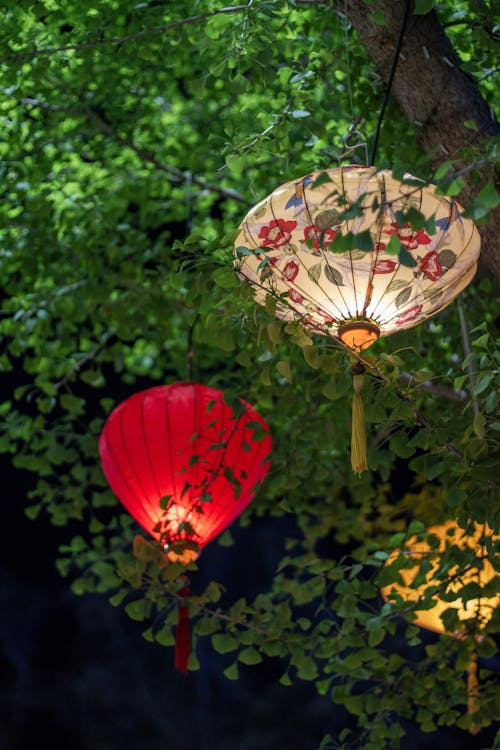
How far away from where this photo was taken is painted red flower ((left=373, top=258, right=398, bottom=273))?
2.10m

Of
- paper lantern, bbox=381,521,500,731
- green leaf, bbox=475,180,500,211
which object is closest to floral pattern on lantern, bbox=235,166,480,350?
green leaf, bbox=475,180,500,211

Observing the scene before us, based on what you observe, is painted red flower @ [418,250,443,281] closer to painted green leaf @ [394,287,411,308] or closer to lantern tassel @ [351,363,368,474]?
painted green leaf @ [394,287,411,308]

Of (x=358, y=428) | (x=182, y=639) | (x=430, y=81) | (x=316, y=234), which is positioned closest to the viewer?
(x=316, y=234)

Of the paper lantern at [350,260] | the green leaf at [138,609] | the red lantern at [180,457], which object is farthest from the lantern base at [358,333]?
the green leaf at [138,609]

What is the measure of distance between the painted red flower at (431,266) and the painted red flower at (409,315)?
88 millimetres

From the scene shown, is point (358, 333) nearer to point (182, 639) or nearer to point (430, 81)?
point (430, 81)

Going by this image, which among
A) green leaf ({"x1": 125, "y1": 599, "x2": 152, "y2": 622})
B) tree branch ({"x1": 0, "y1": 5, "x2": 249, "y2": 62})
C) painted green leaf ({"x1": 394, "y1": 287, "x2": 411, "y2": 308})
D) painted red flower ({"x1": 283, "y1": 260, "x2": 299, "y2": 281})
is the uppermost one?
tree branch ({"x1": 0, "y1": 5, "x2": 249, "y2": 62})

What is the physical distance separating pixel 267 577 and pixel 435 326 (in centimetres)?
268

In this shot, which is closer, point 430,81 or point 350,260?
point 350,260

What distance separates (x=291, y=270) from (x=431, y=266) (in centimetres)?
31

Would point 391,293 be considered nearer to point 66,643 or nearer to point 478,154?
point 478,154

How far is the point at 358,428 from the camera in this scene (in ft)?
7.21

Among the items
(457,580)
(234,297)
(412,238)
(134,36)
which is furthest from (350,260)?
(134,36)

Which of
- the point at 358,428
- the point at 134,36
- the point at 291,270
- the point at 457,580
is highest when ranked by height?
the point at 134,36
